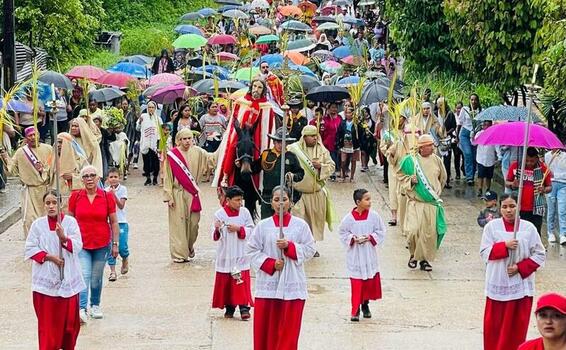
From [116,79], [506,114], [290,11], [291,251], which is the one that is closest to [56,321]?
[291,251]

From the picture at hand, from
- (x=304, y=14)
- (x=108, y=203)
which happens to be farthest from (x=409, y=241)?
(x=304, y=14)

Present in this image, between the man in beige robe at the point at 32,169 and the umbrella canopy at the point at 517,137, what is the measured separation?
5348 millimetres

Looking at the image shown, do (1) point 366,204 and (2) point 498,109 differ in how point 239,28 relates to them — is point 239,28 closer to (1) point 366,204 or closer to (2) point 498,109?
(2) point 498,109

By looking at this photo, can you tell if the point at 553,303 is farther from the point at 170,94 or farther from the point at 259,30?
the point at 259,30

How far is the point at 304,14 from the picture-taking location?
47625 mm

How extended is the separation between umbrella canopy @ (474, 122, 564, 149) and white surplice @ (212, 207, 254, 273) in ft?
12.9

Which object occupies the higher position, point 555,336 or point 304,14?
point 555,336

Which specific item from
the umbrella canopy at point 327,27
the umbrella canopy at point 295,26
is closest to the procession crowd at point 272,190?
the umbrella canopy at point 295,26

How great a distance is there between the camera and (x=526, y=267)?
11.1 m

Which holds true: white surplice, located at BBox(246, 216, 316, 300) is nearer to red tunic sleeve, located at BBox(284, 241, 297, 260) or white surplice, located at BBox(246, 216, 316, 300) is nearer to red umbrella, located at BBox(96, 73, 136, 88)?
red tunic sleeve, located at BBox(284, 241, 297, 260)

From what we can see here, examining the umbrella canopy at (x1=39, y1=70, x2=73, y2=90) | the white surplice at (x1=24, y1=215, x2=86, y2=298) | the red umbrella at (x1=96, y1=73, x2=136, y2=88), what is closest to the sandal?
the white surplice at (x1=24, y1=215, x2=86, y2=298)

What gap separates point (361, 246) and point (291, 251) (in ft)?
7.69

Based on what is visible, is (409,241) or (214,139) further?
(214,139)

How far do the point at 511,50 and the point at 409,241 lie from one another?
18.1ft
